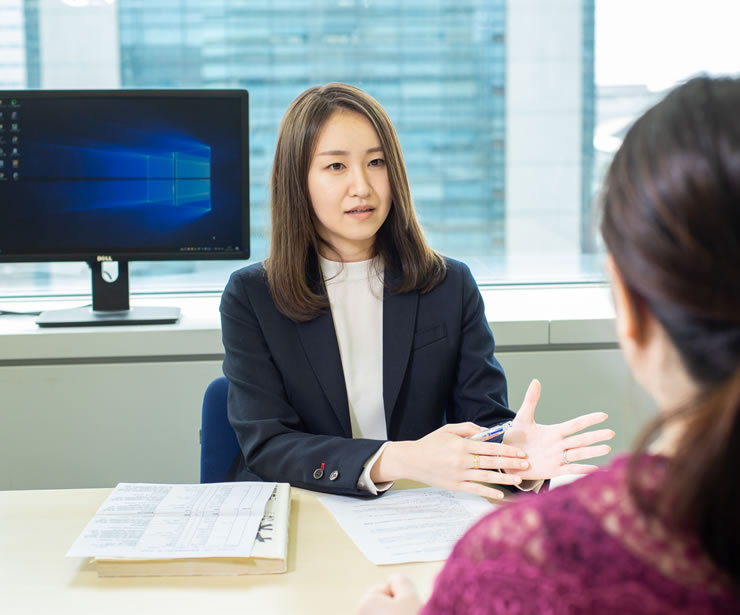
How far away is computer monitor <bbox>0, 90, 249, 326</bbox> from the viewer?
7.52 ft

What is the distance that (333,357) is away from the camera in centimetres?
171

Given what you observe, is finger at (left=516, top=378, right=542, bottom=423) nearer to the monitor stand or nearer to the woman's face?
the woman's face

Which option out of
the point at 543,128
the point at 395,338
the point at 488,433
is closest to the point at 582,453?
the point at 488,433

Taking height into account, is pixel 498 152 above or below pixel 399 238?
above

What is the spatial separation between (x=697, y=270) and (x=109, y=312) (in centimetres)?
215

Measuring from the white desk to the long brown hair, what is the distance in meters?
0.65

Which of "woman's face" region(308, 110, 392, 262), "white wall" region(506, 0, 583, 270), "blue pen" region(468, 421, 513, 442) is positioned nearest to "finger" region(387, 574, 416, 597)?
"blue pen" region(468, 421, 513, 442)

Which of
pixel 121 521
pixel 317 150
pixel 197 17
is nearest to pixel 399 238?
pixel 317 150

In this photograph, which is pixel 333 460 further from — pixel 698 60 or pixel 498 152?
pixel 698 60

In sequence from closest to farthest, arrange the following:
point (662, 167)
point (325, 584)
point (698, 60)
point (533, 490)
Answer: point (662, 167), point (325, 584), point (533, 490), point (698, 60)

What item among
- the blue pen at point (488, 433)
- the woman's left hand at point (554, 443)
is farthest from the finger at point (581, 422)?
the blue pen at point (488, 433)

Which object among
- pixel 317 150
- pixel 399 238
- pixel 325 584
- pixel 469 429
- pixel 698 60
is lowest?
pixel 325 584

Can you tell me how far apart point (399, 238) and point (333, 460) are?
2.06 ft

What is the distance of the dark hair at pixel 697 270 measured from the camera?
1.69 ft
